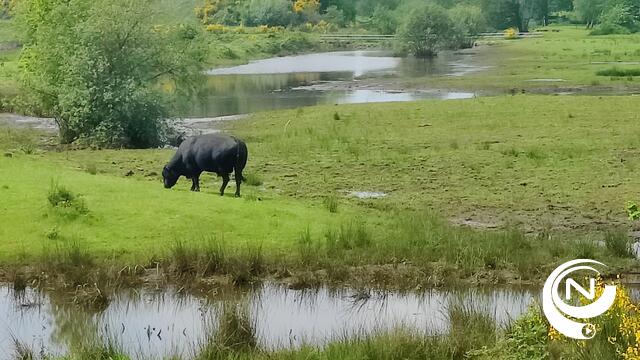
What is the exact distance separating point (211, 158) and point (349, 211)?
2.92 m

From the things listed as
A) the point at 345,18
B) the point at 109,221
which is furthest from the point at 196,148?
the point at 345,18

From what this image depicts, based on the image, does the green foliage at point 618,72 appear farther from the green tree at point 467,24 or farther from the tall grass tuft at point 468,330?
the tall grass tuft at point 468,330

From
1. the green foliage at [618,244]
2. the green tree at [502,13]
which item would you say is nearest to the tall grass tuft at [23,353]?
the green foliage at [618,244]

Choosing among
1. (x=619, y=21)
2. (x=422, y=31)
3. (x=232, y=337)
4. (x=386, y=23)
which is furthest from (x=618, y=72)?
(x=386, y=23)

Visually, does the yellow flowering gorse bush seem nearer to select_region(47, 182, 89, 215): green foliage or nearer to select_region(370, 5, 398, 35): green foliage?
select_region(47, 182, 89, 215): green foliage

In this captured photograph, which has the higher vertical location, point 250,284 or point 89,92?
point 89,92

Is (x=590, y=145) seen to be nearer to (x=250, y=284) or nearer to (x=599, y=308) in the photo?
(x=250, y=284)

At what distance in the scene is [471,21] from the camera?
103m

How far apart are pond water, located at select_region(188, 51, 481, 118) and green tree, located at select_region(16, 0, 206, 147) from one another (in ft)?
11.6

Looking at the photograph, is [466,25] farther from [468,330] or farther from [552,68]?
[468,330]

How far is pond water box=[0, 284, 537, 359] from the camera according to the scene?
10469mm

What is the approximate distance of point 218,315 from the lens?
33.7 feet

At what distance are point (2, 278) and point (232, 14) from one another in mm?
120728

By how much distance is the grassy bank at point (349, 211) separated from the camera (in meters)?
13.7
